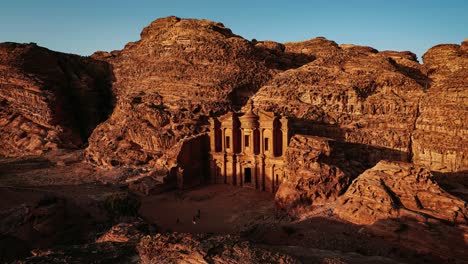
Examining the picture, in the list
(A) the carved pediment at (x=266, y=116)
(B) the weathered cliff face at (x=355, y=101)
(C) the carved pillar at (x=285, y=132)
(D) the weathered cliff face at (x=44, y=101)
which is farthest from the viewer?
(D) the weathered cliff face at (x=44, y=101)

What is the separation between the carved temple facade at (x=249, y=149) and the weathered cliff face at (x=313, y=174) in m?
3.54

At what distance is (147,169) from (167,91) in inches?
494

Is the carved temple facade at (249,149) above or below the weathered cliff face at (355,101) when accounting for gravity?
below

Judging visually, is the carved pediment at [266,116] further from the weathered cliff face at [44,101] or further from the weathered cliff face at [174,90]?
the weathered cliff face at [44,101]

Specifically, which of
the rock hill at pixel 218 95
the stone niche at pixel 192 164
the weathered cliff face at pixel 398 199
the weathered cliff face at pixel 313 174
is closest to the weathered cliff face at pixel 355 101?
the rock hill at pixel 218 95

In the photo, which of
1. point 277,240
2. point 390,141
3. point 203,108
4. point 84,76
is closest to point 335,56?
point 390,141

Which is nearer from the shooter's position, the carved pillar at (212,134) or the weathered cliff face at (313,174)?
the weathered cliff face at (313,174)

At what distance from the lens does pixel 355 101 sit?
1268 inches

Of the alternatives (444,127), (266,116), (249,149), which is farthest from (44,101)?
(444,127)

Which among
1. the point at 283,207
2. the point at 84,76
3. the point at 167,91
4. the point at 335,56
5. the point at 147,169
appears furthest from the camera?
the point at 84,76

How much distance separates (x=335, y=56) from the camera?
38.6 m

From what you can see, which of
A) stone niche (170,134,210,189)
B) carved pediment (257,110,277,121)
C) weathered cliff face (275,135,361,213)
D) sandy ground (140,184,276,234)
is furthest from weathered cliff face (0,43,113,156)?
A: weathered cliff face (275,135,361,213)

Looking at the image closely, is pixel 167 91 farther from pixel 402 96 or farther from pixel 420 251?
pixel 420 251

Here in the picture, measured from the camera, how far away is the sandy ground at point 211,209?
23.3 metres
